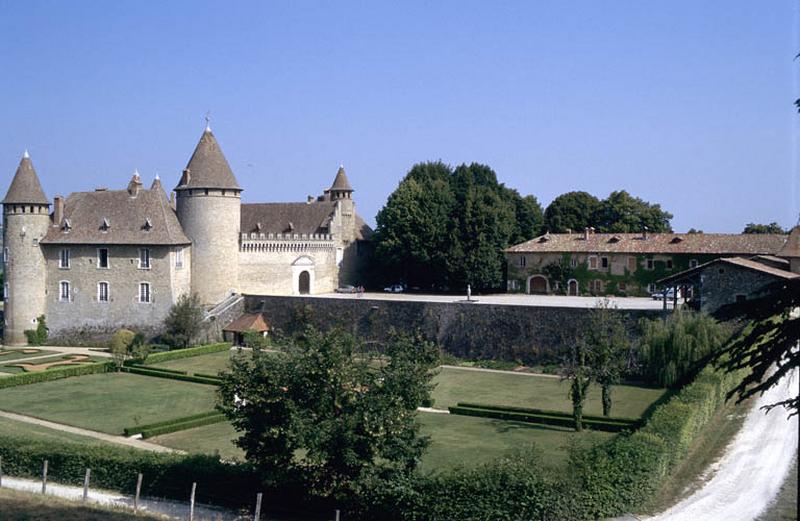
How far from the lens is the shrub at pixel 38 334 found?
51.1 m

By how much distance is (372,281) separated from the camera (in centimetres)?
6556

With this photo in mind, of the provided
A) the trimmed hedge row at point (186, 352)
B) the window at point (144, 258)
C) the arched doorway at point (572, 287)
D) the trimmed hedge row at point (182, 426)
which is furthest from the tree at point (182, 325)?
the arched doorway at point (572, 287)

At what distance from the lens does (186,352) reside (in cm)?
4562

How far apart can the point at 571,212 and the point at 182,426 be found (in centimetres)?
4771

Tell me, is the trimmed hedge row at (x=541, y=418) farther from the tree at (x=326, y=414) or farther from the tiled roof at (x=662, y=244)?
the tiled roof at (x=662, y=244)

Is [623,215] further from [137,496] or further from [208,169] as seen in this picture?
[137,496]

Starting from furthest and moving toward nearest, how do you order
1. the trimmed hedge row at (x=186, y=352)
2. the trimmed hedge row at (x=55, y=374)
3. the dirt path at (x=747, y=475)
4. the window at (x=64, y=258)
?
the window at (x=64, y=258), the trimmed hedge row at (x=186, y=352), the trimmed hedge row at (x=55, y=374), the dirt path at (x=747, y=475)

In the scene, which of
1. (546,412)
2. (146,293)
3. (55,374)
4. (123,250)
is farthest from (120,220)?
(546,412)

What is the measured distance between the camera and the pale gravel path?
87.4ft

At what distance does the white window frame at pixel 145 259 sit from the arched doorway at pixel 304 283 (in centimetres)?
1154

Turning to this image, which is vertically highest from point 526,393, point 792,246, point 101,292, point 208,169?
point 208,169

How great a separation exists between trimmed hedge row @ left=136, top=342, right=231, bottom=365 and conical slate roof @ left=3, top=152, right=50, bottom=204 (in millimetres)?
14827

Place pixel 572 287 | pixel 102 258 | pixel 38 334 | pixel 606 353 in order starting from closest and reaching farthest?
1. pixel 606 353
2. pixel 102 258
3. pixel 38 334
4. pixel 572 287

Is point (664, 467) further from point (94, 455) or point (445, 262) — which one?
point (445, 262)
